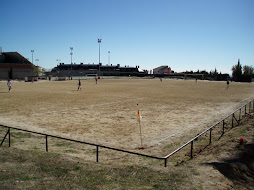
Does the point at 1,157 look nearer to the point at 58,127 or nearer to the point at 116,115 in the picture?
the point at 58,127

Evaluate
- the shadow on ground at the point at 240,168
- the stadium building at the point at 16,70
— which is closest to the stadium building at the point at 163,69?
the stadium building at the point at 16,70

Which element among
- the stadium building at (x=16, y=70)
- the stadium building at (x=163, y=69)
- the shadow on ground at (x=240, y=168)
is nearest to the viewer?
the shadow on ground at (x=240, y=168)

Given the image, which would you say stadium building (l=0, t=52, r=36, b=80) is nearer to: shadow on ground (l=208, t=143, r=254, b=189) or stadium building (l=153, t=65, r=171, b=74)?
shadow on ground (l=208, t=143, r=254, b=189)

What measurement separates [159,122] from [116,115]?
394 centimetres

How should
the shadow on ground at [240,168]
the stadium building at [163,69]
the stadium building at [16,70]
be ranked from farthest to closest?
the stadium building at [163,69], the stadium building at [16,70], the shadow on ground at [240,168]

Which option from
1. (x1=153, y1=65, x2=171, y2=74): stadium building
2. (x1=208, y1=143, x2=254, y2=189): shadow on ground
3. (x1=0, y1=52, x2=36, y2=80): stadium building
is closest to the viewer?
(x1=208, y1=143, x2=254, y2=189): shadow on ground

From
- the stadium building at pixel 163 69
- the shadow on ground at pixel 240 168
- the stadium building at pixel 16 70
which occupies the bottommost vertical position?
the shadow on ground at pixel 240 168

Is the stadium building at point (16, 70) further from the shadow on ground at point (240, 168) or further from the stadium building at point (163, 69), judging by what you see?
the stadium building at point (163, 69)

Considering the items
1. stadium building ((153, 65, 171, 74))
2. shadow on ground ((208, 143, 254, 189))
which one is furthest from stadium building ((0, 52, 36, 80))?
stadium building ((153, 65, 171, 74))

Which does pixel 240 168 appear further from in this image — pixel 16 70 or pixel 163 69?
pixel 163 69

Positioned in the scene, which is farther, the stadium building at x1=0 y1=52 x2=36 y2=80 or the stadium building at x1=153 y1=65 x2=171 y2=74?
the stadium building at x1=153 y1=65 x2=171 y2=74

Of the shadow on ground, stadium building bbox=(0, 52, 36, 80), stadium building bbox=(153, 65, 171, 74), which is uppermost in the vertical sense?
stadium building bbox=(153, 65, 171, 74)

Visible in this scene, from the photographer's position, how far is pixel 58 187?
611 centimetres

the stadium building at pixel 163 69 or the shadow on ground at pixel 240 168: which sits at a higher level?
the stadium building at pixel 163 69
